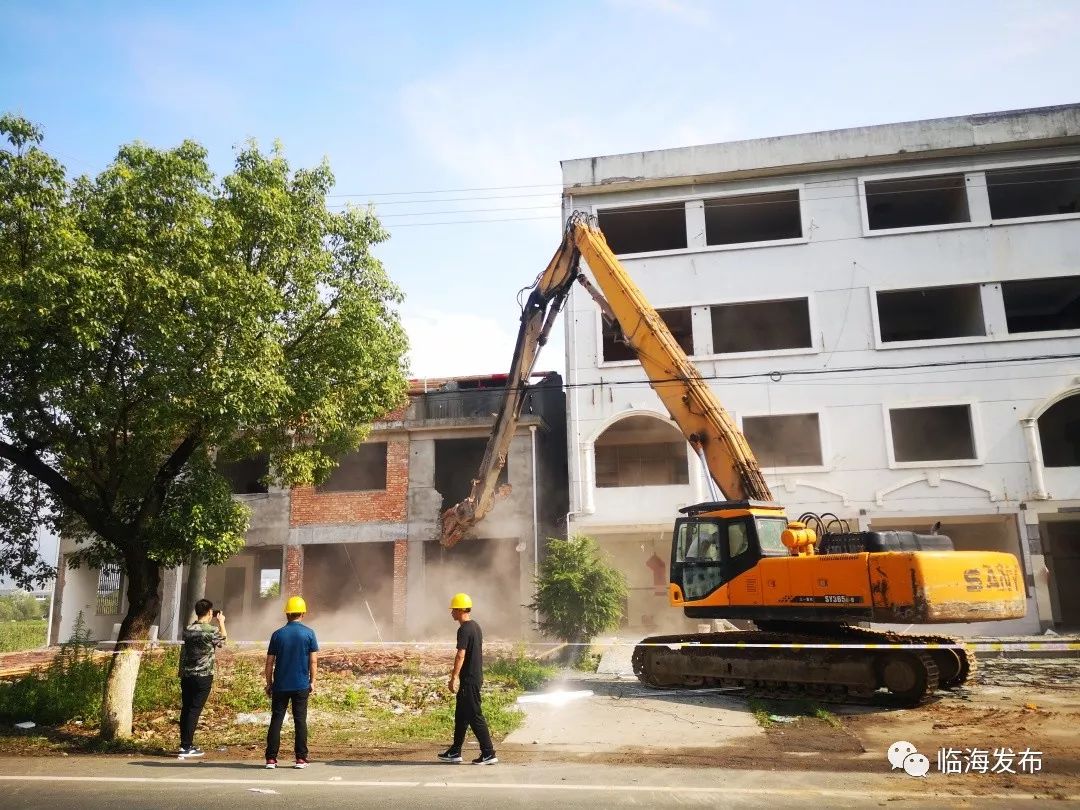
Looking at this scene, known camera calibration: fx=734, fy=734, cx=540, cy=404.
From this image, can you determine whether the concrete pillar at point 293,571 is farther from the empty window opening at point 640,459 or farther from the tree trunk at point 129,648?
the tree trunk at point 129,648

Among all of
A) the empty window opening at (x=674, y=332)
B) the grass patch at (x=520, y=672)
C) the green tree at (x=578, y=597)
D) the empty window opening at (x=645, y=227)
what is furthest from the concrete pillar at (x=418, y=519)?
the empty window opening at (x=645, y=227)

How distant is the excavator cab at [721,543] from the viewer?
11016 millimetres

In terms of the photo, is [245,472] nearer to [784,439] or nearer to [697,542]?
[784,439]

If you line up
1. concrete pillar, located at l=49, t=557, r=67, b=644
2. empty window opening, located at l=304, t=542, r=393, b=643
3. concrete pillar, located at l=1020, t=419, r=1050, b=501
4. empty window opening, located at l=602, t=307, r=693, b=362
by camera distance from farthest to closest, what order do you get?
concrete pillar, located at l=49, t=557, r=67, b=644, empty window opening, located at l=304, t=542, r=393, b=643, empty window opening, located at l=602, t=307, r=693, b=362, concrete pillar, located at l=1020, t=419, r=1050, b=501

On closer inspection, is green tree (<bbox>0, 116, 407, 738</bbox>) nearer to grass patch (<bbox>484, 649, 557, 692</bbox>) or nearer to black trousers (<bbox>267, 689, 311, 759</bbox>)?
black trousers (<bbox>267, 689, 311, 759</bbox>)

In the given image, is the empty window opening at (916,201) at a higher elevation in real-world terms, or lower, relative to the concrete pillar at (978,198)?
higher

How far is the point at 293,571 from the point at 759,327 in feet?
52.3

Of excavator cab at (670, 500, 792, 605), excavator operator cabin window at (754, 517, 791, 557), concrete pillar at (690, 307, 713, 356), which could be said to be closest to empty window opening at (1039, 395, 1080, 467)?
concrete pillar at (690, 307, 713, 356)

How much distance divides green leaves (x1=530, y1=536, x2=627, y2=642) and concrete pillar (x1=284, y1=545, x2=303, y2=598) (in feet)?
28.2

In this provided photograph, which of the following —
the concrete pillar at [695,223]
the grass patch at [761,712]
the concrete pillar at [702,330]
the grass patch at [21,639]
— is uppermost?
the concrete pillar at [695,223]

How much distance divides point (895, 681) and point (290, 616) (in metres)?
7.87

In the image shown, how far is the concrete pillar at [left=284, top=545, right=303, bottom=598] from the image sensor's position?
2112 cm

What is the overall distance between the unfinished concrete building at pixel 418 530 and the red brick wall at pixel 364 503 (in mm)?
29

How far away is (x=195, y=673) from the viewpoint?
8.06m
